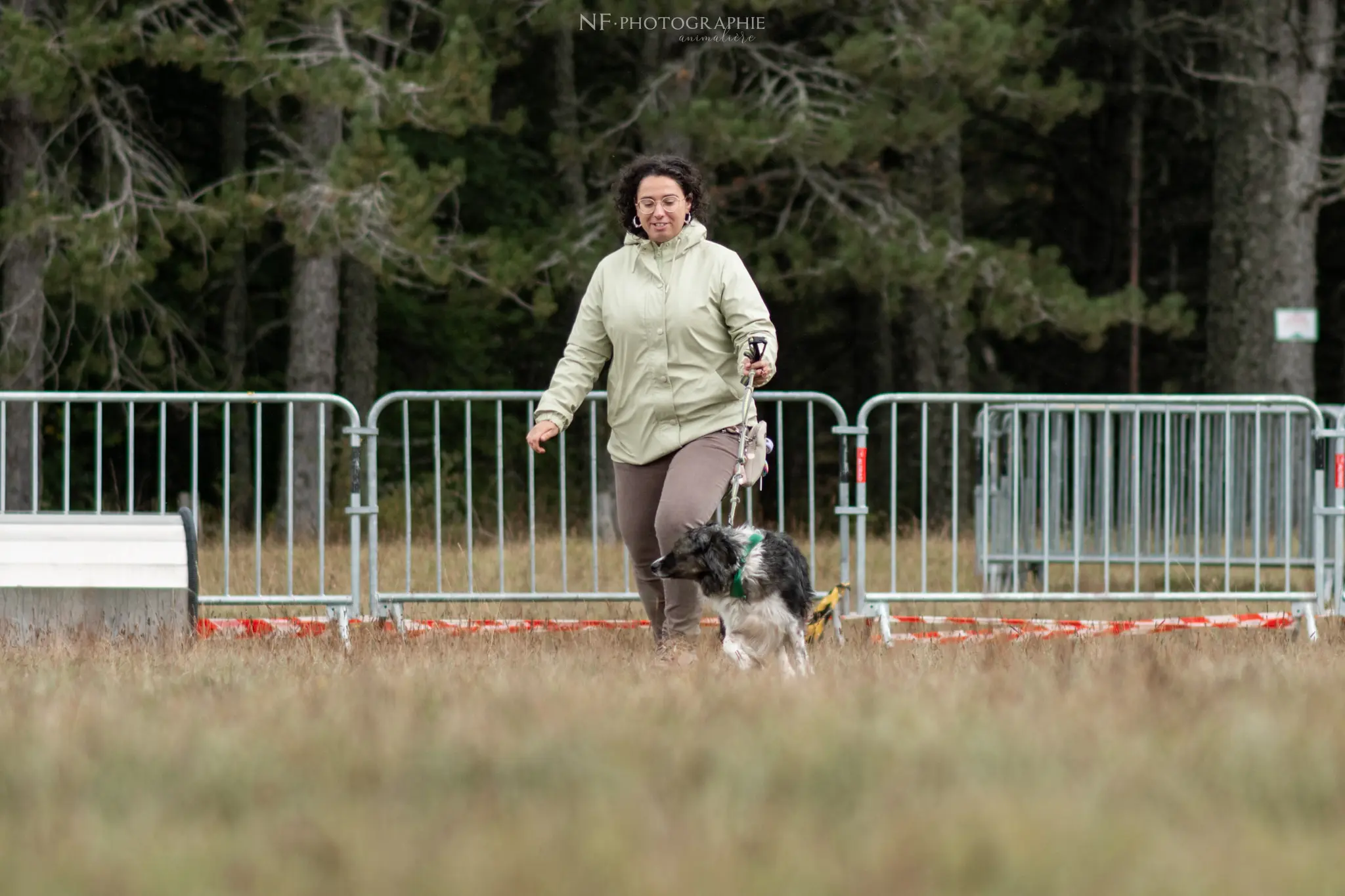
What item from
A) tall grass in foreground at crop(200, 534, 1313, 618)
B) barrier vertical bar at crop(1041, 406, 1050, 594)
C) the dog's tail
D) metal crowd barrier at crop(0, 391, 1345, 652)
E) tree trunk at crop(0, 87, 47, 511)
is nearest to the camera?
the dog's tail

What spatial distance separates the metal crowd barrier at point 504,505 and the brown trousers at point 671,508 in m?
0.59

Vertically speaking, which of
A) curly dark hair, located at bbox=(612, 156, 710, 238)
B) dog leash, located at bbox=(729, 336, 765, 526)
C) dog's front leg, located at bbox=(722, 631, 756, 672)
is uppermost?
curly dark hair, located at bbox=(612, 156, 710, 238)

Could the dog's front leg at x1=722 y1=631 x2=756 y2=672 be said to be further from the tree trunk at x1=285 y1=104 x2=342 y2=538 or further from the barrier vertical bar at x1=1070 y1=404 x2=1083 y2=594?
the tree trunk at x1=285 y1=104 x2=342 y2=538

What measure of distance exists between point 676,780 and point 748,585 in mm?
2679

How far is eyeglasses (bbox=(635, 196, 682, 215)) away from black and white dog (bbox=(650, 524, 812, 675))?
1.26 meters

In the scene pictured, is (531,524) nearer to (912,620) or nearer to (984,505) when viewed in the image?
(912,620)

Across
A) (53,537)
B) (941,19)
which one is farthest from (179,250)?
(53,537)

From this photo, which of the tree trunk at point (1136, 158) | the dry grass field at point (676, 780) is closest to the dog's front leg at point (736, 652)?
the dry grass field at point (676, 780)

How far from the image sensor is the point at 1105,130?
1104 inches

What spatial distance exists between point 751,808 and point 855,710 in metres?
1.19

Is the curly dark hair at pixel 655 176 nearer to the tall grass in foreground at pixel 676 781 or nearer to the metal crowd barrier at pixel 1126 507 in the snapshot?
the tall grass in foreground at pixel 676 781

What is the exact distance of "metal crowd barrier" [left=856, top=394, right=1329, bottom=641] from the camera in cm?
988

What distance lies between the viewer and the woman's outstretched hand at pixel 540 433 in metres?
7.46

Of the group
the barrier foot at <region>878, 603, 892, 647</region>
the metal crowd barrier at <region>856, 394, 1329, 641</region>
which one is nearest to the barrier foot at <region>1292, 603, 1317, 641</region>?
the metal crowd barrier at <region>856, 394, 1329, 641</region>
